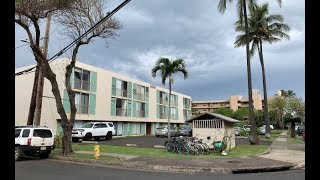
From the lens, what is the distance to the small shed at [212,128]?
2336cm

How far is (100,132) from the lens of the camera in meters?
37.4

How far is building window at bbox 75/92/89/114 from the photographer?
42.3 m

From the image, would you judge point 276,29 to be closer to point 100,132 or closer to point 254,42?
point 254,42

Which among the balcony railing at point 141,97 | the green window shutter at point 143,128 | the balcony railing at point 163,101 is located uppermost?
the balcony railing at point 141,97

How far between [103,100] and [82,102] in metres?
4.31

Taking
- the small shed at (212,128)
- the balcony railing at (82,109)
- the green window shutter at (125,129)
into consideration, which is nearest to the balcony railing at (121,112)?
the green window shutter at (125,129)

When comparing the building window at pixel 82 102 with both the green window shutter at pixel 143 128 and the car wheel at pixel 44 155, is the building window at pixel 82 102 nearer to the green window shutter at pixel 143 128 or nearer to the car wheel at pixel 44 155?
the green window shutter at pixel 143 128

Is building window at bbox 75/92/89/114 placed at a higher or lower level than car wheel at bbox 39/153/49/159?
higher

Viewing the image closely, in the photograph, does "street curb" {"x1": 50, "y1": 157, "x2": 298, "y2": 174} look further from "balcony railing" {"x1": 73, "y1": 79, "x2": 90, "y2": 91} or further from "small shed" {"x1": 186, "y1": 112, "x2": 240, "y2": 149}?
"balcony railing" {"x1": 73, "y1": 79, "x2": 90, "y2": 91}

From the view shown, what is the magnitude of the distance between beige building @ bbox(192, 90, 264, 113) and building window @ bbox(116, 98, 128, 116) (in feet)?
273

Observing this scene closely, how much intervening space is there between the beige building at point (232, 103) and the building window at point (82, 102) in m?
93.0

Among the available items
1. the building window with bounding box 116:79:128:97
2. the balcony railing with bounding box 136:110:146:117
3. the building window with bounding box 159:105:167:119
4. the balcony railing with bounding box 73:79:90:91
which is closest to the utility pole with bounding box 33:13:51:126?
the balcony railing with bounding box 73:79:90:91

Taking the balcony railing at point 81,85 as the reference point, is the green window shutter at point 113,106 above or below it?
below

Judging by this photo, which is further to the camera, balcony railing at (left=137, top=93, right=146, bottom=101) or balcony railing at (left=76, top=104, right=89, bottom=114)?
balcony railing at (left=137, top=93, right=146, bottom=101)
